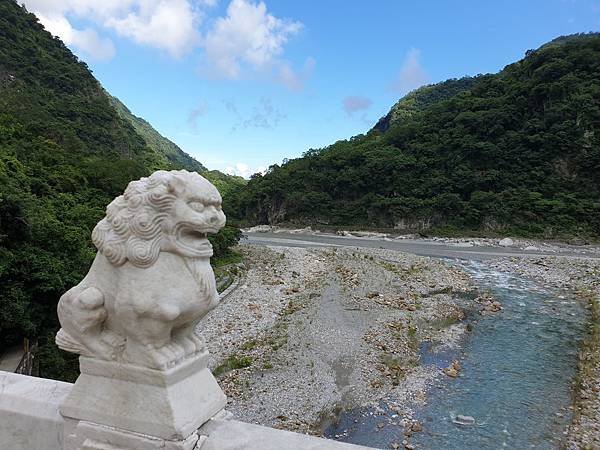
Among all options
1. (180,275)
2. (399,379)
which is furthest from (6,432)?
(399,379)

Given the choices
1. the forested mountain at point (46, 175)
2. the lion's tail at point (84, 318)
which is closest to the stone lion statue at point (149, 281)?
the lion's tail at point (84, 318)

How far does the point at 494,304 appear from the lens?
1521 cm

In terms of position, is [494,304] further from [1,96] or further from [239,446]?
[1,96]

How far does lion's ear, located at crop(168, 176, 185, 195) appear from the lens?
82.3 inches

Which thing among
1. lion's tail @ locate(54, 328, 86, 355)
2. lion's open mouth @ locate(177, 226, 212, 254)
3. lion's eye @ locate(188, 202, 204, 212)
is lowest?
lion's tail @ locate(54, 328, 86, 355)

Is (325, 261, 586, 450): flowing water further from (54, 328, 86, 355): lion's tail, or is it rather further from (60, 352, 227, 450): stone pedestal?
(54, 328, 86, 355): lion's tail

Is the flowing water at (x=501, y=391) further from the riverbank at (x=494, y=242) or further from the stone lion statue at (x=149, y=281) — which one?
the riverbank at (x=494, y=242)

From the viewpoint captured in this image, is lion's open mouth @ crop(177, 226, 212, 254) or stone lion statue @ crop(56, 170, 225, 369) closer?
stone lion statue @ crop(56, 170, 225, 369)

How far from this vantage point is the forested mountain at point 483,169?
108 feet

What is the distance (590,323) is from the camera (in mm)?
13094

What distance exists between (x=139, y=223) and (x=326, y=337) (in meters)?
10.4

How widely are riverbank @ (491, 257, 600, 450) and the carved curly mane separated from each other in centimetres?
742

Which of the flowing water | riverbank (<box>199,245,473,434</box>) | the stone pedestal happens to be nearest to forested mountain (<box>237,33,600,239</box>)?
riverbank (<box>199,245,473,434</box>)

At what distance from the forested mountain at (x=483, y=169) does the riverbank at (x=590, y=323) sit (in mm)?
9004
